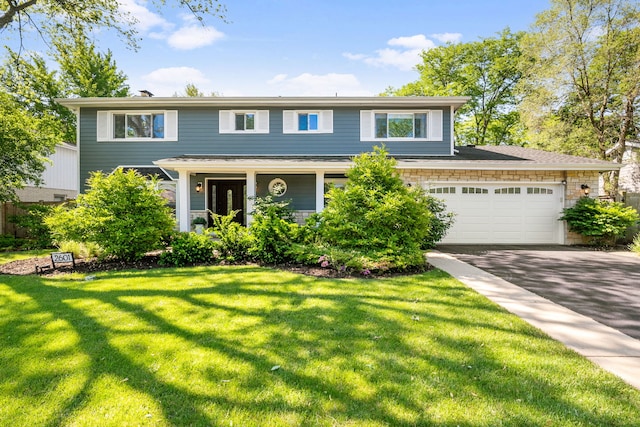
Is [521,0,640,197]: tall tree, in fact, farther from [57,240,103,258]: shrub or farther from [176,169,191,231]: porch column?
[57,240,103,258]: shrub

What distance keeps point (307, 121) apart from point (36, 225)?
9.69 m

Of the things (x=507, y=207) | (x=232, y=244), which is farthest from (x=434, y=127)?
(x=232, y=244)

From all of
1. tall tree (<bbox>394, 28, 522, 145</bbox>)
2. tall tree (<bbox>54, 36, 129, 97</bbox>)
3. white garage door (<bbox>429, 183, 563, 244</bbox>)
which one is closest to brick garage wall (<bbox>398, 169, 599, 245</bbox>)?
white garage door (<bbox>429, 183, 563, 244</bbox>)

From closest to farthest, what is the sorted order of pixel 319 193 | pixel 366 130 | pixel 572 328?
pixel 572 328 → pixel 319 193 → pixel 366 130

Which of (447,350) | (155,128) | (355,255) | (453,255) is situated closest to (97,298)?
(355,255)

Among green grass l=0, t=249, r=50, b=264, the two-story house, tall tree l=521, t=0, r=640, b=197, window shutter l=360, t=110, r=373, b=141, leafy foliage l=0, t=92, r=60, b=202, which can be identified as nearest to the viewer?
green grass l=0, t=249, r=50, b=264

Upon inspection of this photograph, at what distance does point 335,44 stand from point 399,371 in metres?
12.6

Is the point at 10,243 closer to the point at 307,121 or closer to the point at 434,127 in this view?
the point at 307,121

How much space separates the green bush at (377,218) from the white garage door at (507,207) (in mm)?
4267

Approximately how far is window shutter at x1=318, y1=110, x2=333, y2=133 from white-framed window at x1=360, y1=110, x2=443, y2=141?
120 cm

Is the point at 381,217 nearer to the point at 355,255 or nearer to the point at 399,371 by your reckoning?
the point at 355,255

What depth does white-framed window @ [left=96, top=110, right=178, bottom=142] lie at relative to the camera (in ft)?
40.3

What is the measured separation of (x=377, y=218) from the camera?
20.3ft

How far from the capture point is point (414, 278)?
18.1ft
